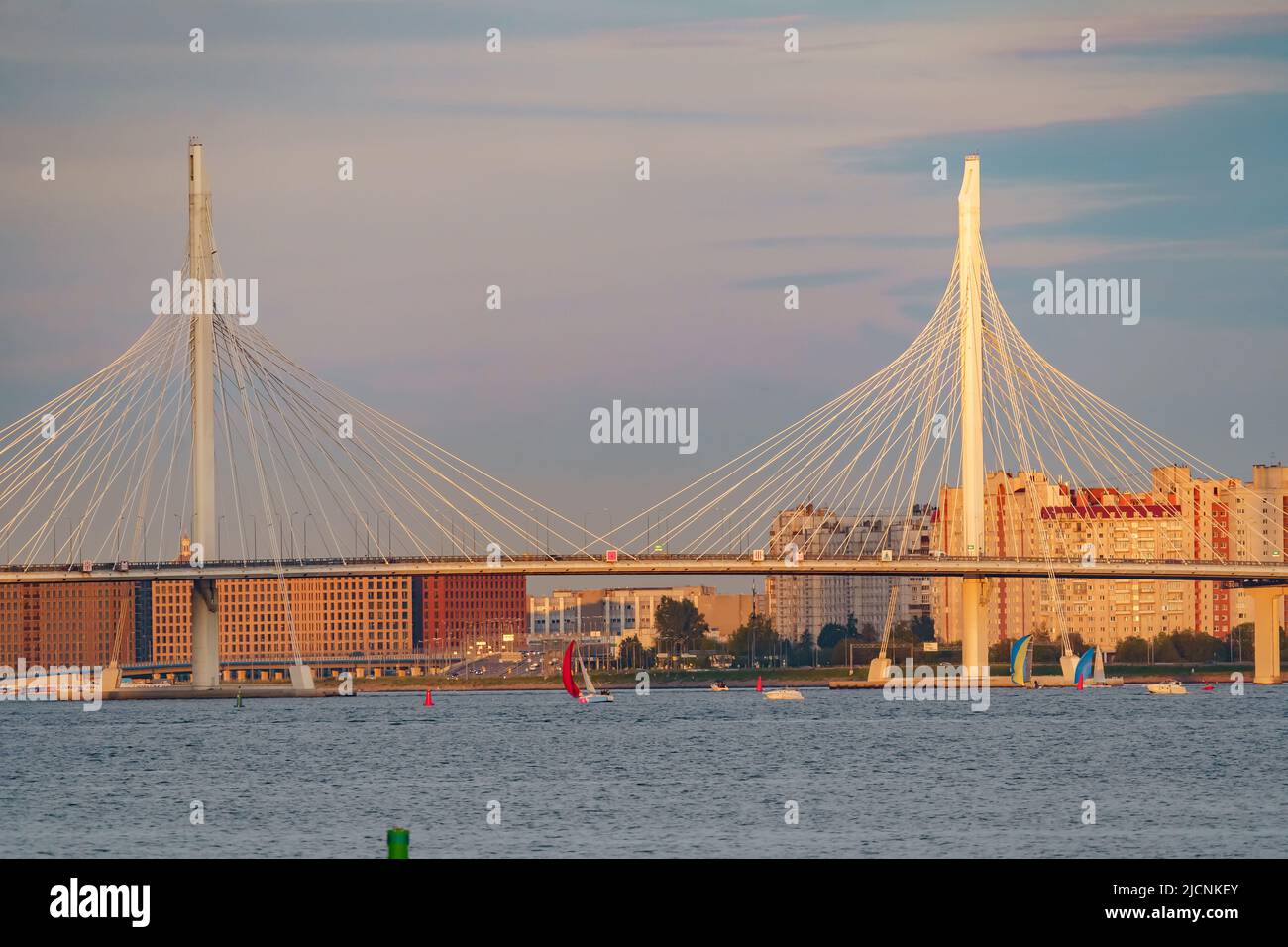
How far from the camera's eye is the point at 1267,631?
324 feet

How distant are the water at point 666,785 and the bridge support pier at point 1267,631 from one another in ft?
64.5

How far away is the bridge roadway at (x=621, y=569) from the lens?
83250mm

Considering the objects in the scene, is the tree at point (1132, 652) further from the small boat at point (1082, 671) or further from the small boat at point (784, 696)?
the small boat at point (784, 696)

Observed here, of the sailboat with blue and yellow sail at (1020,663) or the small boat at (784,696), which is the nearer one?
the small boat at (784,696)

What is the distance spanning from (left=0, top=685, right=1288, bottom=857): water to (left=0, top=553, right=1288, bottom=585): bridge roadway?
752 cm

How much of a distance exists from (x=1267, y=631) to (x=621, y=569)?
34.6 meters

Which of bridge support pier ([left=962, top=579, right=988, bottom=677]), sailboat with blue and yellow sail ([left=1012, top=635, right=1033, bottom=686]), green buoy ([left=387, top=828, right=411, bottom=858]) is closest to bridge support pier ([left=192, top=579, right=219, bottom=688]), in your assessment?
bridge support pier ([left=962, top=579, right=988, bottom=677])

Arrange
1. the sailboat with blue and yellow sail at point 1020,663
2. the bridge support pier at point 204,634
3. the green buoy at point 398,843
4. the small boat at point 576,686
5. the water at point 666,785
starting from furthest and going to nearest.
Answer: the sailboat with blue and yellow sail at point 1020,663 < the small boat at point 576,686 < the bridge support pier at point 204,634 < the water at point 666,785 < the green buoy at point 398,843

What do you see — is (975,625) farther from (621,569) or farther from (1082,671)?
(1082,671)

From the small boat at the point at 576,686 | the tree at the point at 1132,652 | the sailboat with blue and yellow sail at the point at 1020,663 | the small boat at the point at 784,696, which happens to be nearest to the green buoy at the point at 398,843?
the small boat at the point at 576,686

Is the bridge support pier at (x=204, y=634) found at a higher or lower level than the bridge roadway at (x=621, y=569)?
lower

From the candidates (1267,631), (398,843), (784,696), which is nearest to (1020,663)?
(784,696)

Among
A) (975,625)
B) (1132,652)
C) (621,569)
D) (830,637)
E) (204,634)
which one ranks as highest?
(621,569)
